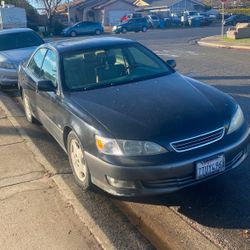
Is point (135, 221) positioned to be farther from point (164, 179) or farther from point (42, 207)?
point (42, 207)

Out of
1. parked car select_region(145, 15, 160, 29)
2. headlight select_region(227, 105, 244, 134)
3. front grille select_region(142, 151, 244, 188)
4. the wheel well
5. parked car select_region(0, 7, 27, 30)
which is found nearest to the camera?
front grille select_region(142, 151, 244, 188)

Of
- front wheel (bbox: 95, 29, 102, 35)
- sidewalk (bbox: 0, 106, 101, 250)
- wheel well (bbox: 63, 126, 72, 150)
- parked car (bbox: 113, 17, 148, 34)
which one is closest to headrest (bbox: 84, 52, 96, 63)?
wheel well (bbox: 63, 126, 72, 150)

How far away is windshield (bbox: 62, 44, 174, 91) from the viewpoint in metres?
4.68

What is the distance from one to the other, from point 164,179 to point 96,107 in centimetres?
108

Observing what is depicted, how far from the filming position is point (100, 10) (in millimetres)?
58406

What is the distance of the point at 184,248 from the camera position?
3.22 meters

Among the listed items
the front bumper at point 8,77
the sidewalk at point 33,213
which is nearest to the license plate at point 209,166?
the sidewalk at point 33,213

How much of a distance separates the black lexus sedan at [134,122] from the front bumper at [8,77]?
4610 mm

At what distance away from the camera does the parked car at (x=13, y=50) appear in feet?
31.5

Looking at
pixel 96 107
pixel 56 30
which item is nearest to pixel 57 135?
pixel 96 107

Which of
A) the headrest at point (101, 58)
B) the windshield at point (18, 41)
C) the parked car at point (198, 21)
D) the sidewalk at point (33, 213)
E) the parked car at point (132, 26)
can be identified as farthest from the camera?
the parked car at point (198, 21)

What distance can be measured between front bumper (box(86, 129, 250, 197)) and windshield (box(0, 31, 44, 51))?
318 inches

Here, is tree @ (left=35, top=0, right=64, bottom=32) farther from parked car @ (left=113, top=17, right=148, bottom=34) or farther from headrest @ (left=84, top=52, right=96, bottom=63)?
headrest @ (left=84, top=52, right=96, bottom=63)

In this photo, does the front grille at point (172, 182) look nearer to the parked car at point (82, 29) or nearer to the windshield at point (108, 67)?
the windshield at point (108, 67)
